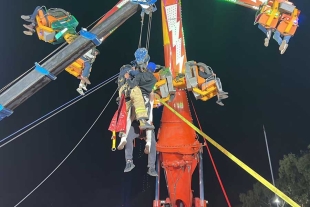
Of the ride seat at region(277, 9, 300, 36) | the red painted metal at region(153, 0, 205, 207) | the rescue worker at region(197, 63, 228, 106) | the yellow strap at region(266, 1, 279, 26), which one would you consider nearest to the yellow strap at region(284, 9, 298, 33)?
the ride seat at region(277, 9, 300, 36)

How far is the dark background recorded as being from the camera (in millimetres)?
13781

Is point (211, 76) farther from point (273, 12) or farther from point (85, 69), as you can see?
point (85, 69)

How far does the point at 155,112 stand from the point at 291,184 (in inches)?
238

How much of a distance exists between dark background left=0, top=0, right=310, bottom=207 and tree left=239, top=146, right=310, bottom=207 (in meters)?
1.97

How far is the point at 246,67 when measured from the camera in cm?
1536

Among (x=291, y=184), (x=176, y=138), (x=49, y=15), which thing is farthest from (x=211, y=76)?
(x=291, y=184)

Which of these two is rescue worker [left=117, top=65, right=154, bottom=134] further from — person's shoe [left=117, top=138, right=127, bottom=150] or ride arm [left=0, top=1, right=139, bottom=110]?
ride arm [left=0, top=1, right=139, bottom=110]

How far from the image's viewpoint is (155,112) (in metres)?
15.2

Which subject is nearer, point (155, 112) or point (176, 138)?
point (176, 138)

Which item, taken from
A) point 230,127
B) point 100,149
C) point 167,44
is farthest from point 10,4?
point 230,127

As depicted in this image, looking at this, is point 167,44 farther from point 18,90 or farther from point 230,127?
point 230,127

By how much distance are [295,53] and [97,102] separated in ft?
28.0

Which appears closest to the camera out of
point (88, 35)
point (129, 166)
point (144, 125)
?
point (88, 35)

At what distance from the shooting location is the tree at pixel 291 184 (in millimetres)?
11178
